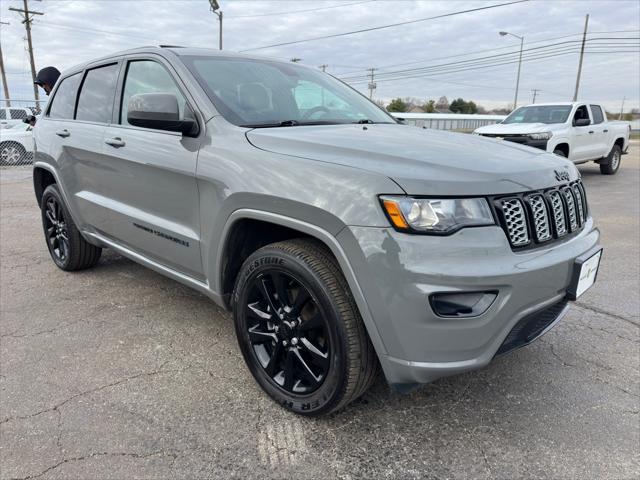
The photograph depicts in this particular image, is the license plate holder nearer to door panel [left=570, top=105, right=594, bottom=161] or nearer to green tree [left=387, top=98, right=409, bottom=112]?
door panel [left=570, top=105, right=594, bottom=161]

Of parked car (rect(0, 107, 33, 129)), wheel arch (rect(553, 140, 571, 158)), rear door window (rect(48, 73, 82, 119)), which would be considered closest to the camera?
rear door window (rect(48, 73, 82, 119))

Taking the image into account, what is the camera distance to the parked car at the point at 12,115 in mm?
13170

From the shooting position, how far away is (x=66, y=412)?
243cm

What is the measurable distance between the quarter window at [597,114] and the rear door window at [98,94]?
11.1 m

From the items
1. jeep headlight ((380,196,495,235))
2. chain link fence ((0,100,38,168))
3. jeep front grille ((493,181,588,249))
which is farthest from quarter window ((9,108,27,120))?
jeep front grille ((493,181,588,249))

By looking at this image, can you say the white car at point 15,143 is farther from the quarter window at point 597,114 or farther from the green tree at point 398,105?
the green tree at point 398,105

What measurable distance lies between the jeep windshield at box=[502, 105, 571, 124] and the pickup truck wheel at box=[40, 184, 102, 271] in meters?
9.72

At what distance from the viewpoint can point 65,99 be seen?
425 cm

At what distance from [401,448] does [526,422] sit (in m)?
0.67

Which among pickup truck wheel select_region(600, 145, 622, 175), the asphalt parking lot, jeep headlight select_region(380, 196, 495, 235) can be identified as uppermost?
jeep headlight select_region(380, 196, 495, 235)

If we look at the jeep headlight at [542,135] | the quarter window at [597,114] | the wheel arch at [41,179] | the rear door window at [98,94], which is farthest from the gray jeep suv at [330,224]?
the quarter window at [597,114]

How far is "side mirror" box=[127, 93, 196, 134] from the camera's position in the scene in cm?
254

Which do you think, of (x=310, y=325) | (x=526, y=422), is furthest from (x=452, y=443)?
(x=310, y=325)

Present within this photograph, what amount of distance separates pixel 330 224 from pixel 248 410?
111 cm
